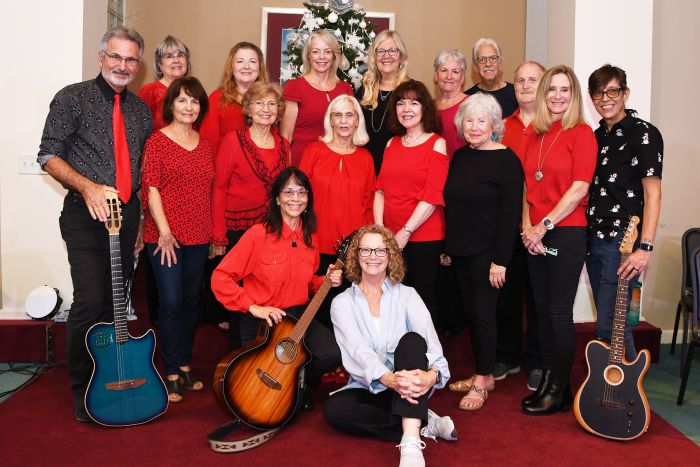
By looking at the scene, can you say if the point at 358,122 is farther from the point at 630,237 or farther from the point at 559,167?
the point at 630,237

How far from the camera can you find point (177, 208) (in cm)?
299

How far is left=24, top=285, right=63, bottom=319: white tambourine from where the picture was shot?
372cm

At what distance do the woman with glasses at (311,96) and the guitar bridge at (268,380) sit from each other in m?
1.41

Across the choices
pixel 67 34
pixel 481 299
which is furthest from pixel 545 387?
pixel 67 34

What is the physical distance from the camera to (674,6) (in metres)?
4.46

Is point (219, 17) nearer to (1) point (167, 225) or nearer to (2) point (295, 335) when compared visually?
(1) point (167, 225)

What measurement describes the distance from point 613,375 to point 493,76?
6.75ft

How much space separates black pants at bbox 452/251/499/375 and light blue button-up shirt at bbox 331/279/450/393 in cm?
39

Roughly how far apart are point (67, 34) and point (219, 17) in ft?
7.32

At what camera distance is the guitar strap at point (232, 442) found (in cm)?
250

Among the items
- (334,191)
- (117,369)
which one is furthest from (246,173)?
(117,369)

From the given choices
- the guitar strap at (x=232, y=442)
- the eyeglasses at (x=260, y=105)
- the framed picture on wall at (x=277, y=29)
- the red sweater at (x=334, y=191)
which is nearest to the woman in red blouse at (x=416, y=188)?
the red sweater at (x=334, y=191)

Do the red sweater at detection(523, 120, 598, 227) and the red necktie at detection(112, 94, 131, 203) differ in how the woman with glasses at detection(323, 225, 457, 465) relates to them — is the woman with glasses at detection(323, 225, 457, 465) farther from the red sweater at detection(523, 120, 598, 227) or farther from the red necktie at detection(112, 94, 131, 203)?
the red necktie at detection(112, 94, 131, 203)

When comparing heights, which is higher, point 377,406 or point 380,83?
point 380,83
